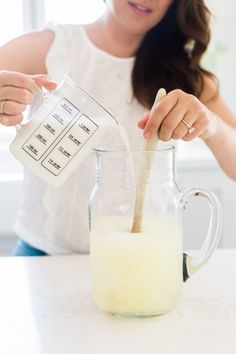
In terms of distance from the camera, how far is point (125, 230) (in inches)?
28.1

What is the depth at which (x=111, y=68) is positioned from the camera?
1.33 meters

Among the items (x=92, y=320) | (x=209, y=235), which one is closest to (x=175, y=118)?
(x=209, y=235)

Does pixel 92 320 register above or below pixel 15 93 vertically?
below

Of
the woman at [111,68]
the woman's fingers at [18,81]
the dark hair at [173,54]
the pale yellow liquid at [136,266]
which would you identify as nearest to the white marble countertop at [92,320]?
the pale yellow liquid at [136,266]

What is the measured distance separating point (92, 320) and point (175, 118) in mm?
275

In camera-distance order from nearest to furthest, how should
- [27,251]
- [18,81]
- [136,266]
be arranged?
[136,266]
[18,81]
[27,251]

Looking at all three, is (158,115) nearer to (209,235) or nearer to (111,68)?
(209,235)

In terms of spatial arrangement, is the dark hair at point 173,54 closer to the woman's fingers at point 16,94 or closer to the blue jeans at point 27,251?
the blue jeans at point 27,251

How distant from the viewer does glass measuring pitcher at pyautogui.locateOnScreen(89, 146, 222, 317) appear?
69 centimetres

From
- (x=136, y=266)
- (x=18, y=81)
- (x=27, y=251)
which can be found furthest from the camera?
(x=27, y=251)

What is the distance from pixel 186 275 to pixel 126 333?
12 cm

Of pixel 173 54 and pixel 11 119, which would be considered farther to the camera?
pixel 173 54

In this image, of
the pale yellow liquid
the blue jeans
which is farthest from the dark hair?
the pale yellow liquid

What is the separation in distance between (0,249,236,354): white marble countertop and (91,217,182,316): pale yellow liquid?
22mm
